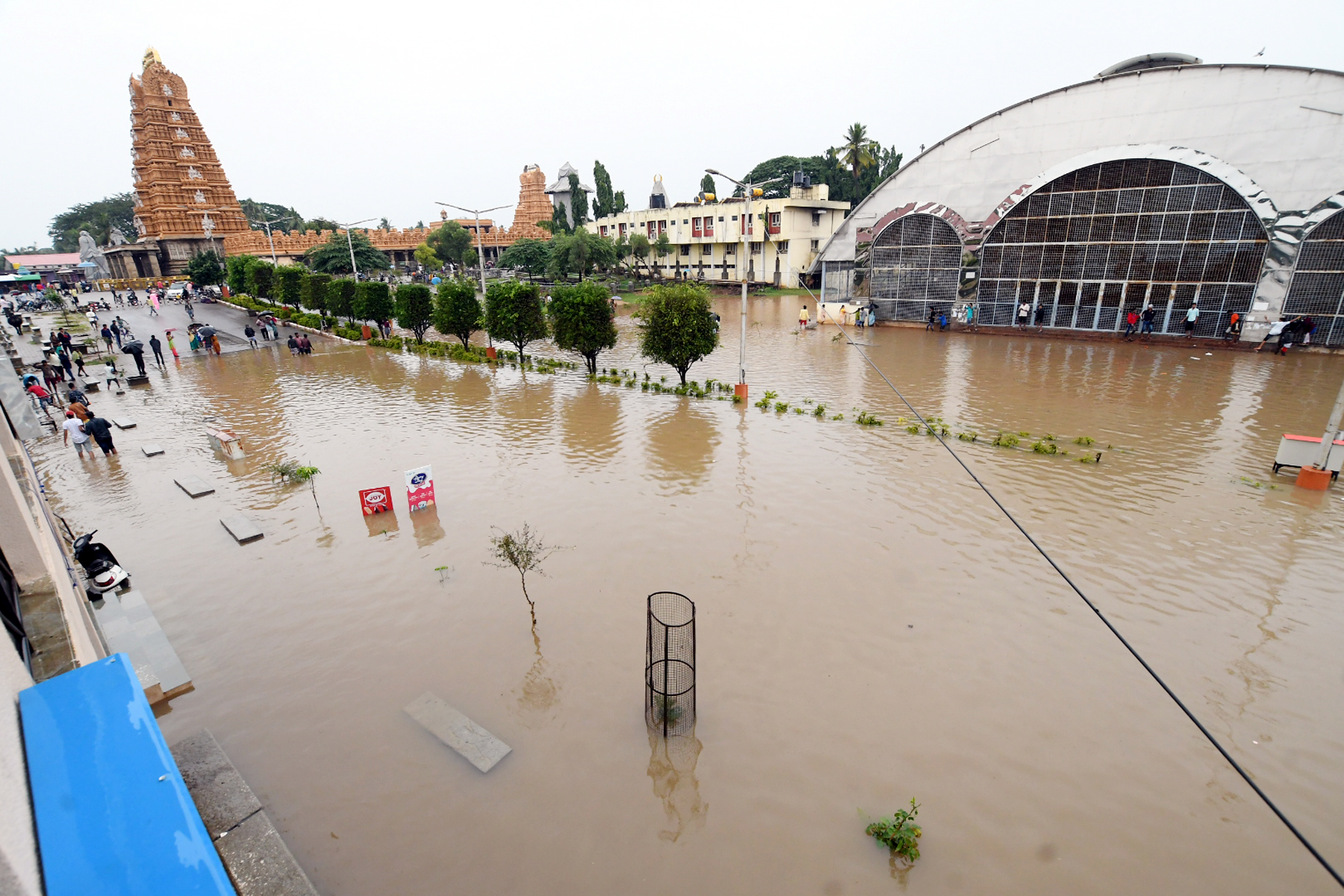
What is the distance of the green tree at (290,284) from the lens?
4312 centimetres

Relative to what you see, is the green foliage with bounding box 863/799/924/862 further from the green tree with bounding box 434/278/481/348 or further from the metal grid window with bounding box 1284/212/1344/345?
the metal grid window with bounding box 1284/212/1344/345

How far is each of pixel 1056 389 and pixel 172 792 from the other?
23.8 metres

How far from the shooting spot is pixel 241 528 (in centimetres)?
1178

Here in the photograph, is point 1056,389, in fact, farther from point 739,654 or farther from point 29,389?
point 29,389

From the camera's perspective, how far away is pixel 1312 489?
1237cm

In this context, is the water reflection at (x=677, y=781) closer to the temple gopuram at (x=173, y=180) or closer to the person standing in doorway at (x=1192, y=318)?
the person standing in doorway at (x=1192, y=318)

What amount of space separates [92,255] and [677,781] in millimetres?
107235

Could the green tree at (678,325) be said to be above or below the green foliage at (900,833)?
above

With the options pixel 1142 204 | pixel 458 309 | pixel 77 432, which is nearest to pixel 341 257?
pixel 458 309

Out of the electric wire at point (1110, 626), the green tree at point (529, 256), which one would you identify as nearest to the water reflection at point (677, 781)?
the electric wire at point (1110, 626)

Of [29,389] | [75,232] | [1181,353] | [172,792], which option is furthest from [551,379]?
[75,232]

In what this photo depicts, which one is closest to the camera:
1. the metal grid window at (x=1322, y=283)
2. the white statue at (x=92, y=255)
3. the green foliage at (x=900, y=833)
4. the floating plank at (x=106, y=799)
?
the floating plank at (x=106, y=799)

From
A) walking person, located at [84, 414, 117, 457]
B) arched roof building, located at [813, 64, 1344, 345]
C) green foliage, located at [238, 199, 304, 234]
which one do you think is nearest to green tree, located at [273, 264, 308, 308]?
walking person, located at [84, 414, 117, 457]

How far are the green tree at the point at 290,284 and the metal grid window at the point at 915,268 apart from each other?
38.3 metres
